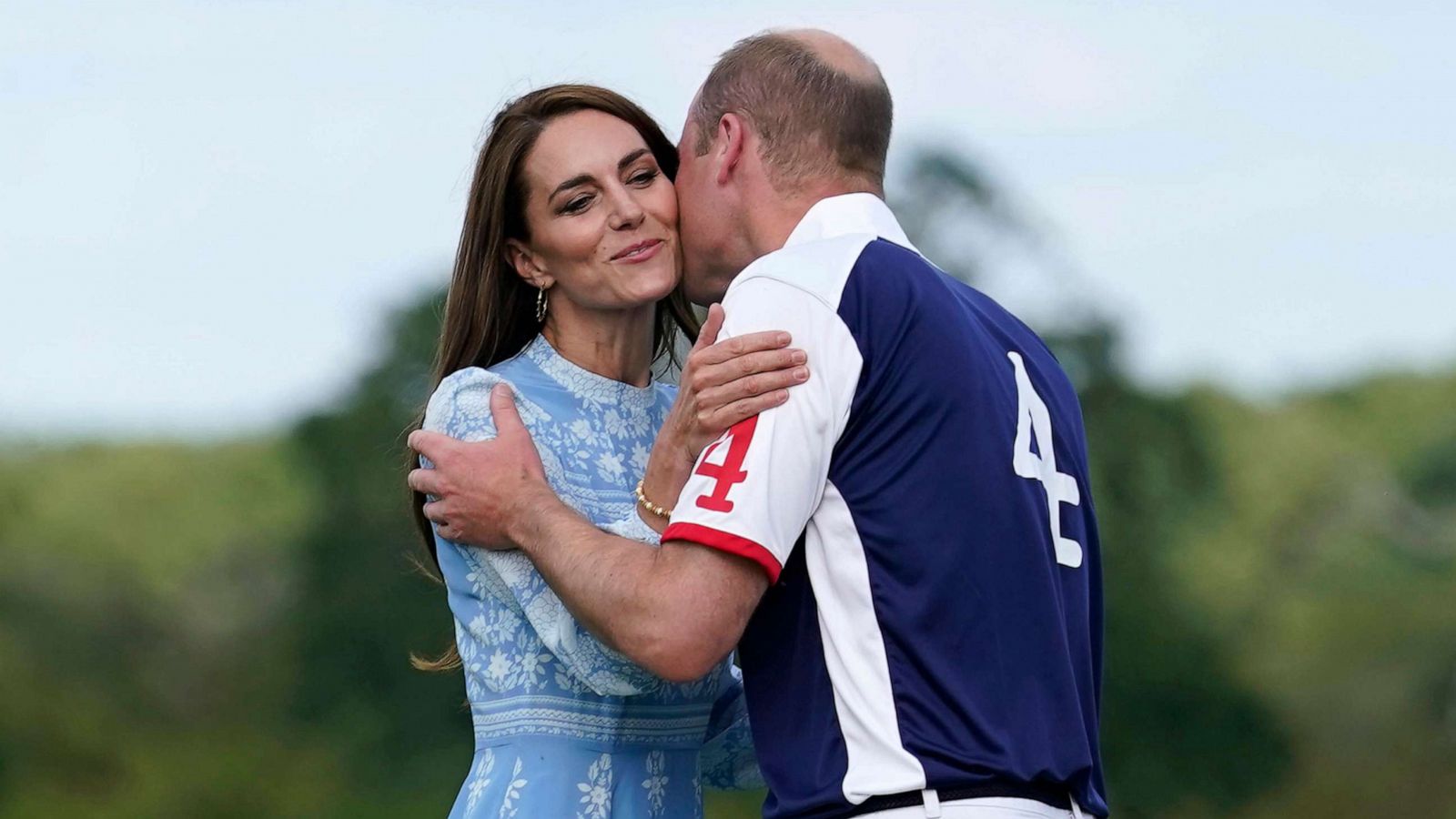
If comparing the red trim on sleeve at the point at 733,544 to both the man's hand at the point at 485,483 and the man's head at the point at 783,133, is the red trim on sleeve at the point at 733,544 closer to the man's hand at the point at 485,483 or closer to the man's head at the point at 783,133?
the man's hand at the point at 485,483

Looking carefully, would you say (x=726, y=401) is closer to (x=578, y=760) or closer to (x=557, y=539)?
(x=557, y=539)

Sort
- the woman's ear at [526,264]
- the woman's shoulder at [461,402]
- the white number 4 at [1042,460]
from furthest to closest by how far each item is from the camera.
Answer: the woman's ear at [526,264] < the woman's shoulder at [461,402] < the white number 4 at [1042,460]

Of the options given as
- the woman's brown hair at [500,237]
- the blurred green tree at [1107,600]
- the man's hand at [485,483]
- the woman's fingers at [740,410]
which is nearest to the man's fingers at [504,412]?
the man's hand at [485,483]

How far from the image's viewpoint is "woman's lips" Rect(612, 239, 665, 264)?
11.3 ft

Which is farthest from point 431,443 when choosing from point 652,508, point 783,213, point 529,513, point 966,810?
point 966,810

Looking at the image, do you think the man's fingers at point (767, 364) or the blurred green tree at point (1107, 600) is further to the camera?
the blurred green tree at point (1107, 600)

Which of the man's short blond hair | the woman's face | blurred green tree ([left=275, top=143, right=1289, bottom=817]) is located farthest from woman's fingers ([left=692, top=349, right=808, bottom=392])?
blurred green tree ([left=275, top=143, right=1289, bottom=817])

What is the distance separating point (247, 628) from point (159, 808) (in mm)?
1688

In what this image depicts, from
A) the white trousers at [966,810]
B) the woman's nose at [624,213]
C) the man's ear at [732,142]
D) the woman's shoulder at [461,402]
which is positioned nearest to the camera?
the white trousers at [966,810]

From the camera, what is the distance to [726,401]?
274 cm

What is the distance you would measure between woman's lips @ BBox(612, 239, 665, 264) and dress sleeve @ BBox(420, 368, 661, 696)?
311 millimetres

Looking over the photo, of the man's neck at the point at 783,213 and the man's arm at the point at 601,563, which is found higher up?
the man's neck at the point at 783,213

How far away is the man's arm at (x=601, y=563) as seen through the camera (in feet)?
8.81

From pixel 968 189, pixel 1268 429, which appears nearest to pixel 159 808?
pixel 968 189
